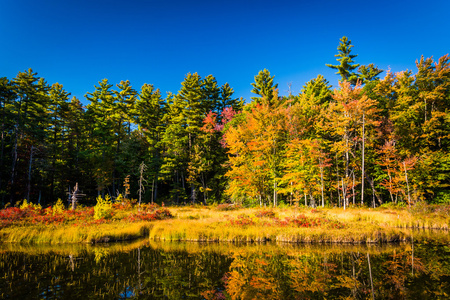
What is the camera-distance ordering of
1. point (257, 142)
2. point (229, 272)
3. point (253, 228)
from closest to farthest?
point (229, 272)
point (253, 228)
point (257, 142)

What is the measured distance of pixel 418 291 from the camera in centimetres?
662

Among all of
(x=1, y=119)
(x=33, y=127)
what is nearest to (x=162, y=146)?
(x=33, y=127)

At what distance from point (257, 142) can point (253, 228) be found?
40.3 feet

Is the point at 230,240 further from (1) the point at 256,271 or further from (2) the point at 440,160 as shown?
(2) the point at 440,160

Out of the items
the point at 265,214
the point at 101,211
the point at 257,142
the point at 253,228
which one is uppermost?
the point at 257,142

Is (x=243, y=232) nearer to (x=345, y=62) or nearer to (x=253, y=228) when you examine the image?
(x=253, y=228)

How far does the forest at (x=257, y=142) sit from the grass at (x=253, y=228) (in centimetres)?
562

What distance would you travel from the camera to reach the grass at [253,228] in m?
14.3

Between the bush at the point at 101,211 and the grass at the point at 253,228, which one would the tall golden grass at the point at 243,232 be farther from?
the bush at the point at 101,211

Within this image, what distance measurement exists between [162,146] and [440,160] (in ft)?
118

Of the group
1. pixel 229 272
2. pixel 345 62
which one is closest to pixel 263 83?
pixel 345 62

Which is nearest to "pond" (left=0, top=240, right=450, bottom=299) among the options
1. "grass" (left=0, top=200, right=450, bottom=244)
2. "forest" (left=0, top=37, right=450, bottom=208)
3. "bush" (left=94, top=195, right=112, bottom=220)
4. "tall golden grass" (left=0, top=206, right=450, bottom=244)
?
"tall golden grass" (left=0, top=206, right=450, bottom=244)

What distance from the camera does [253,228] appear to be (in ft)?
51.6

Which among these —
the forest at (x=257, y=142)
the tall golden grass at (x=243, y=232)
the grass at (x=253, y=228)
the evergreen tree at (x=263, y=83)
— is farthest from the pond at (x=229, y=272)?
the evergreen tree at (x=263, y=83)
